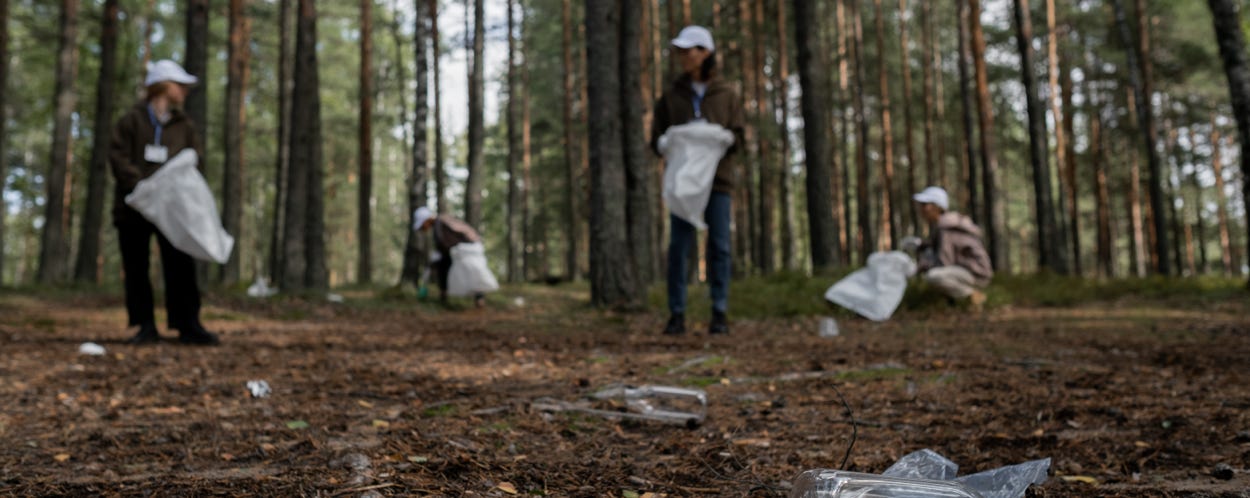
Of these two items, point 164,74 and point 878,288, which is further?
point 878,288

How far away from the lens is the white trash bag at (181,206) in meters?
5.14

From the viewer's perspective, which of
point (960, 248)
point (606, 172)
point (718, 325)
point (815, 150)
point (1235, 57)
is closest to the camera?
point (718, 325)

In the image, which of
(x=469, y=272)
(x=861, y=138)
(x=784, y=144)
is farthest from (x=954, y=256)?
(x=861, y=138)

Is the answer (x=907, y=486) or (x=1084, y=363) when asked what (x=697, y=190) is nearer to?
(x=1084, y=363)

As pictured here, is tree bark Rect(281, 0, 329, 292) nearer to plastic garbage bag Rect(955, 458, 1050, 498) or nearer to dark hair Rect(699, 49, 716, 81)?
dark hair Rect(699, 49, 716, 81)

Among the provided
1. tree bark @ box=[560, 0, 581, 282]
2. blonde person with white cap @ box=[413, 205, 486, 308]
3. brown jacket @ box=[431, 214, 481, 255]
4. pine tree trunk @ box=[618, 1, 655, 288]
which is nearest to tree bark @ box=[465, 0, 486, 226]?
blonde person with white cap @ box=[413, 205, 486, 308]

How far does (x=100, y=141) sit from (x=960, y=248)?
16400 millimetres

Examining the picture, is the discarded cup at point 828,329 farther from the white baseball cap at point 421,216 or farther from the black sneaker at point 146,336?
the white baseball cap at point 421,216

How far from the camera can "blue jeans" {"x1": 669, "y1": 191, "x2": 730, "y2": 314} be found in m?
5.89

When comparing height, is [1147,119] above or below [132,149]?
above

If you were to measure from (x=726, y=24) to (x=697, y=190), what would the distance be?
14007 millimetres

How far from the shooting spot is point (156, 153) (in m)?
5.30

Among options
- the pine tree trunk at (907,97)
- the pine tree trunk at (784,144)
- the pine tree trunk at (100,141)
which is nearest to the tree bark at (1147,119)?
the pine tree trunk at (907,97)

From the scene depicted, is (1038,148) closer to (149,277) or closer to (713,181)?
(713,181)
